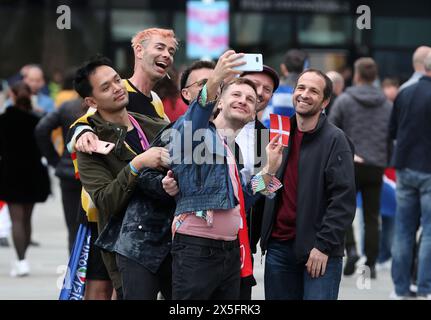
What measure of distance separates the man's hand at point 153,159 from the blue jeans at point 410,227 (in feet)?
14.3

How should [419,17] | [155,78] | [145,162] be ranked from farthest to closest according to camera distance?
[419,17]
[155,78]
[145,162]

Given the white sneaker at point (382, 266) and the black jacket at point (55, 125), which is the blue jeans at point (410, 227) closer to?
the white sneaker at point (382, 266)

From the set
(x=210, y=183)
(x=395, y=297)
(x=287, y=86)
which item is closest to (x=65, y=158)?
(x=287, y=86)

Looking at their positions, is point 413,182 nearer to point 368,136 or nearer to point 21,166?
point 368,136

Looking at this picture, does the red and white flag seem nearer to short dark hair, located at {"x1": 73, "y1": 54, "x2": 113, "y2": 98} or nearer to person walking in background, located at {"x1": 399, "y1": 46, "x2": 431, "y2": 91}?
short dark hair, located at {"x1": 73, "y1": 54, "x2": 113, "y2": 98}

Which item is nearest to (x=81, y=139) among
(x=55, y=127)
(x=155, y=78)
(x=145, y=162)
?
(x=145, y=162)

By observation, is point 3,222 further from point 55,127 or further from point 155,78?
point 155,78

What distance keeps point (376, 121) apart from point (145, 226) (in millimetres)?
5590

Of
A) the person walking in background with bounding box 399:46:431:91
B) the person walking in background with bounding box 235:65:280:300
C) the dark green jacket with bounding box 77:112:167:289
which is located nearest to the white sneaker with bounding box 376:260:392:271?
the person walking in background with bounding box 399:46:431:91

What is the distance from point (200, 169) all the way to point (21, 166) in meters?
6.41

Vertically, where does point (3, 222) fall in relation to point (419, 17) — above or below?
below

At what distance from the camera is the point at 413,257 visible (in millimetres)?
10039

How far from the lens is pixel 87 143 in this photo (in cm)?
574

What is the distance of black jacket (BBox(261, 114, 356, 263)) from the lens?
6.11 metres
